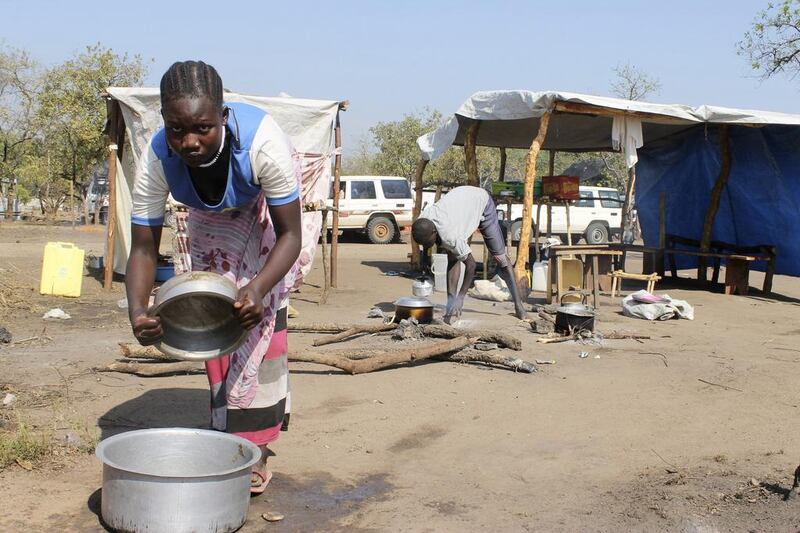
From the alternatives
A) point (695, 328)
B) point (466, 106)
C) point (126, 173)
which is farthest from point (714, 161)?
point (126, 173)

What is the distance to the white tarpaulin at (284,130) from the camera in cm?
1021

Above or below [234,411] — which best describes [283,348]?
above

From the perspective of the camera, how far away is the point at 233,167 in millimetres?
3127

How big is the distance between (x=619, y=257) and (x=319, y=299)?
4.76m

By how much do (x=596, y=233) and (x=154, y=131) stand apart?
15.1 meters

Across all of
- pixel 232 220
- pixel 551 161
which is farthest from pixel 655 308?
pixel 551 161

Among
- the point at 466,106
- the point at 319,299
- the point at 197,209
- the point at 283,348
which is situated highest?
the point at 466,106

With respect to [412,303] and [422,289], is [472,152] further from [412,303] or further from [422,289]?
[412,303]

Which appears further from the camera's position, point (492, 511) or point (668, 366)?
point (668, 366)

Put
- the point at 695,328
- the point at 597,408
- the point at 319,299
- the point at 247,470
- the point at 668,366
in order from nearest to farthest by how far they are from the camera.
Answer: the point at 247,470 < the point at 597,408 < the point at 668,366 < the point at 695,328 < the point at 319,299

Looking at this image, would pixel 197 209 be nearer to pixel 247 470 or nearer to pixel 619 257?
pixel 247 470

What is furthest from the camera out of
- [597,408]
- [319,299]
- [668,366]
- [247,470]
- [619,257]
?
[619,257]

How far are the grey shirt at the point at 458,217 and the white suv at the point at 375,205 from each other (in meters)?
12.7

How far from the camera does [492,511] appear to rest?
3580mm
